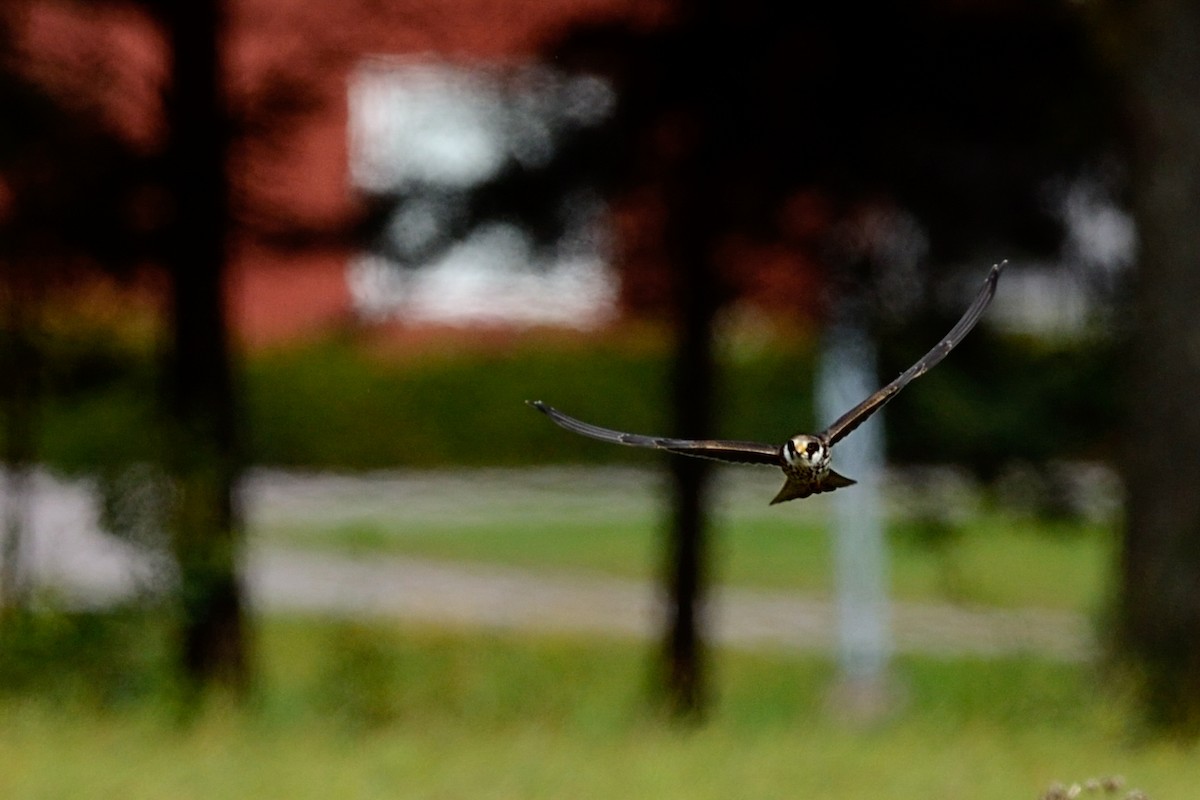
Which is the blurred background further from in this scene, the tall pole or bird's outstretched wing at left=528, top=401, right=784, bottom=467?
bird's outstretched wing at left=528, top=401, right=784, bottom=467

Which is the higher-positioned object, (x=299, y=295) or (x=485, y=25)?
(x=485, y=25)

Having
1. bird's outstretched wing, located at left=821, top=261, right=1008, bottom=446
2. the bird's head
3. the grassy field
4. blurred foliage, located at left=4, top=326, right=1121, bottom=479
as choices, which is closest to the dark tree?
blurred foliage, located at left=4, top=326, right=1121, bottom=479

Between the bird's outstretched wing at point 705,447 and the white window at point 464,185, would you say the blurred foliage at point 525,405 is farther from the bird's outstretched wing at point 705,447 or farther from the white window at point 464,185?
the bird's outstretched wing at point 705,447

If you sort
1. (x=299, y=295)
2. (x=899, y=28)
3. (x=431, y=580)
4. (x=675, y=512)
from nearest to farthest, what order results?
(x=899, y=28) → (x=675, y=512) → (x=299, y=295) → (x=431, y=580)

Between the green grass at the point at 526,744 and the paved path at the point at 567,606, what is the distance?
12.7 feet

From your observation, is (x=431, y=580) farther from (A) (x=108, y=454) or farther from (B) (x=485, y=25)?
(A) (x=108, y=454)

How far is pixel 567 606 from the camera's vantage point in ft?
63.4

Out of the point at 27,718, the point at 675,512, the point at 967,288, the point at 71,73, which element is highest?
the point at 71,73

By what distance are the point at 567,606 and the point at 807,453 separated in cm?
1711

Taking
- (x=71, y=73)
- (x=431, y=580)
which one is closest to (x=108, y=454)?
(x=71, y=73)

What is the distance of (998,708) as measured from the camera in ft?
32.3

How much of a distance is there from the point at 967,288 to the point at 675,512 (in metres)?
2.17

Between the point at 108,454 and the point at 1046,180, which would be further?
the point at 1046,180

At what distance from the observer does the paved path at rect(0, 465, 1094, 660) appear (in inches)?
666
